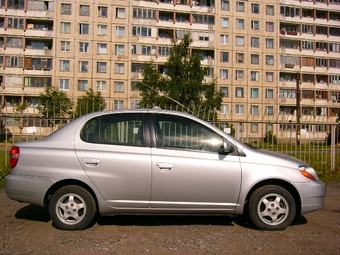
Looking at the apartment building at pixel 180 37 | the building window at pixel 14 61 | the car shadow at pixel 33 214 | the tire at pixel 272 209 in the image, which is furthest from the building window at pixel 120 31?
the tire at pixel 272 209

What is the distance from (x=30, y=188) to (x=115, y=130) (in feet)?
4.80

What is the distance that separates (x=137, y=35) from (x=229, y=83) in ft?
46.4

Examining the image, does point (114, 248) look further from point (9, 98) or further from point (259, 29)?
point (259, 29)

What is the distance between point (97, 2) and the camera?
143 feet

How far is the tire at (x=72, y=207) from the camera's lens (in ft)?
15.8

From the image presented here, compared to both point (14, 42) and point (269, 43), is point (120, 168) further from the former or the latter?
point (269, 43)

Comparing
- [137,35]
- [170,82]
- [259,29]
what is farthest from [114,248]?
[259,29]

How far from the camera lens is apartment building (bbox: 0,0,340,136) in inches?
1681

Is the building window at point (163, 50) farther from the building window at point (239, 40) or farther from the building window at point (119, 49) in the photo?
the building window at point (239, 40)

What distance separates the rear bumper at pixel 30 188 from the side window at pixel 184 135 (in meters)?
1.73

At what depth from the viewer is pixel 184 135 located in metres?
4.97

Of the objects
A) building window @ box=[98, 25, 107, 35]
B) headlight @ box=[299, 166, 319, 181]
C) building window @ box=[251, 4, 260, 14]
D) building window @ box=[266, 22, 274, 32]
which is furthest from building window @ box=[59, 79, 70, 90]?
headlight @ box=[299, 166, 319, 181]

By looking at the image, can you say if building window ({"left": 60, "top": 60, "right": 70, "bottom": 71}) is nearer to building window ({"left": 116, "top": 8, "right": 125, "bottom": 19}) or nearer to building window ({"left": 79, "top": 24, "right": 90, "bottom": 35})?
building window ({"left": 79, "top": 24, "right": 90, "bottom": 35})

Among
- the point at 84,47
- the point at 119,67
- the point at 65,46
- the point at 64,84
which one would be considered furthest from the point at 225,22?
the point at 64,84
